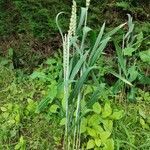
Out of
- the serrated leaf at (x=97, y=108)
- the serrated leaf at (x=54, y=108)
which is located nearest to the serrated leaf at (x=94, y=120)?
the serrated leaf at (x=97, y=108)

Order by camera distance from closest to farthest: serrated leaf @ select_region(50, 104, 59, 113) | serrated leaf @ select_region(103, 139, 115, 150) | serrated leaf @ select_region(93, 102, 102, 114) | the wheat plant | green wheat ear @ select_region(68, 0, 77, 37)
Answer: green wheat ear @ select_region(68, 0, 77, 37), the wheat plant, serrated leaf @ select_region(103, 139, 115, 150), serrated leaf @ select_region(93, 102, 102, 114), serrated leaf @ select_region(50, 104, 59, 113)

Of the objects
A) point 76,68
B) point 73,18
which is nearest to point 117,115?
point 76,68

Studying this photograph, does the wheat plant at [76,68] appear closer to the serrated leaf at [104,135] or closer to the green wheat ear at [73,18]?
the green wheat ear at [73,18]

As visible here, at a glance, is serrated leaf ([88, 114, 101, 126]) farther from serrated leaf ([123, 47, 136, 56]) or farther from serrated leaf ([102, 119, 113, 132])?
serrated leaf ([123, 47, 136, 56])

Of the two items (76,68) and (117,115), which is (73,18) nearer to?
(76,68)

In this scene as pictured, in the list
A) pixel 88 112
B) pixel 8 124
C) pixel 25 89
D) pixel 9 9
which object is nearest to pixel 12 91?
pixel 25 89

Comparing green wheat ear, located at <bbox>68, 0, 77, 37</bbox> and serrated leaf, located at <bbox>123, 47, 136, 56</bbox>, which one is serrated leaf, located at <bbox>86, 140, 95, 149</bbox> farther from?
green wheat ear, located at <bbox>68, 0, 77, 37</bbox>

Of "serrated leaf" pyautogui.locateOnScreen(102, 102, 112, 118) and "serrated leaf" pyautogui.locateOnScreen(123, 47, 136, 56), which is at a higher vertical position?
"serrated leaf" pyautogui.locateOnScreen(123, 47, 136, 56)

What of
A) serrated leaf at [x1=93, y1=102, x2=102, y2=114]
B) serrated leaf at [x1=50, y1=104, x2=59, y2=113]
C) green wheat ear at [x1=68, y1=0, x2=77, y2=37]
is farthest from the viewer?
serrated leaf at [x1=50, y1=104, x2=59, y2=113]

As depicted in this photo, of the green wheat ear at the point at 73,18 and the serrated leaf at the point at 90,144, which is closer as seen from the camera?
the green wheat ear at the point at 73,18

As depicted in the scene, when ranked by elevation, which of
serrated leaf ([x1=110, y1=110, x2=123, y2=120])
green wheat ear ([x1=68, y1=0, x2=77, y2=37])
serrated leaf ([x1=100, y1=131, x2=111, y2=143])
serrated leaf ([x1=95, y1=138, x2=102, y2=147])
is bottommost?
serrated leaf ([x1=95, y1=138, x2=102, y2=147])

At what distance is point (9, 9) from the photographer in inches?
169

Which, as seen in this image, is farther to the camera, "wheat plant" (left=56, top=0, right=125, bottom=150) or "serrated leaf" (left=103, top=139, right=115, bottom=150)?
"serrated leaf" (left=103, top=139, right=115, bottom=150)

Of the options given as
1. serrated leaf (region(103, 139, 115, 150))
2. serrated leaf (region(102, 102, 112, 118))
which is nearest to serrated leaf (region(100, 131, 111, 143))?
serrated leaf (region(103, 139, 115, 150))
